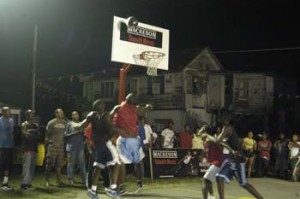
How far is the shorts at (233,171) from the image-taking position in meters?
10.4

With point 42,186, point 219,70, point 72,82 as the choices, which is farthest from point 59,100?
point 42,186

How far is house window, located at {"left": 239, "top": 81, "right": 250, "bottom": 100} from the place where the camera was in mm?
52312

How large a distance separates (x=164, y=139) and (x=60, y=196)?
25.7 ft

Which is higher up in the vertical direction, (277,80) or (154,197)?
(277,80)

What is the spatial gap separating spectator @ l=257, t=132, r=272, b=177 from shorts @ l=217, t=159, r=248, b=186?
35.7 ft

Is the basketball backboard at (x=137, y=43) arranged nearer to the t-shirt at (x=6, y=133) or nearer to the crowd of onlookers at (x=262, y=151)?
the t-shirt at (x=6, y=133)

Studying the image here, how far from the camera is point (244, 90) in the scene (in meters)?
52.5

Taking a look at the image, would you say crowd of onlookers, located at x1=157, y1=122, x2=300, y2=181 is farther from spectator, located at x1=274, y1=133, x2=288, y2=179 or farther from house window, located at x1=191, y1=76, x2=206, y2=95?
house window, located at x1=191, y1=76, x2=206, y2=95

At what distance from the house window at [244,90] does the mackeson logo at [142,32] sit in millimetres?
37671

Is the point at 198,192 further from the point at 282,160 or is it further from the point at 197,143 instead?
the point at 282,160

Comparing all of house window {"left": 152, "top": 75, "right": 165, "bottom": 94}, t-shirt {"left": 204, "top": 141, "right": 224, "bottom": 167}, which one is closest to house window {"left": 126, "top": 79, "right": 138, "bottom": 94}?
house window {"left": 152, "top": 75, "right": 165, "bottom": 94}

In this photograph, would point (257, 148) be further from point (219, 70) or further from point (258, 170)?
point (219, 70)

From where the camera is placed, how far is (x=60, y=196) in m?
12.5

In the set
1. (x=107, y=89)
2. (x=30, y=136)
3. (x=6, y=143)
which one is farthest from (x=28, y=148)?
(x=107, y=89)
